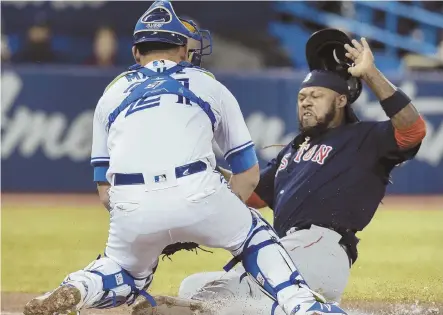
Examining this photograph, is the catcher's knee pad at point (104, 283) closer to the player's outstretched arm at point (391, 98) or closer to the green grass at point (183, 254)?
the player's outstretched arm at point (391, 98)

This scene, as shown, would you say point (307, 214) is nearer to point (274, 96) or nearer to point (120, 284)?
point (120, 284)

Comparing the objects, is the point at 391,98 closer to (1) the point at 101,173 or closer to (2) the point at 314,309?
(2) the point at 314,309

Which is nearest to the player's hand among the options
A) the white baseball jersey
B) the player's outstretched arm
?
the player's outstretched arm

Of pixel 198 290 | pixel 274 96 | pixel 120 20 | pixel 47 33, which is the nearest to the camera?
pixel 198 290

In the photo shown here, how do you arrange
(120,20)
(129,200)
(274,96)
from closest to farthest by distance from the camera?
1. (129,200)
2. (274,96)
3. (120,20)

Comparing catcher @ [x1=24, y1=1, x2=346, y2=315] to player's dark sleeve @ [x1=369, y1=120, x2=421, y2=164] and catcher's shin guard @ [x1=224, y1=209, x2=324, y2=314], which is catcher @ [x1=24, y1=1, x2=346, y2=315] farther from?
player's dark sleeve @ [x1=369, y1=120, x2=421, y2=164]

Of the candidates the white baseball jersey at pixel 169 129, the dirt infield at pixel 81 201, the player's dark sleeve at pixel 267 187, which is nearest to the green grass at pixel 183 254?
the dirt infield at pixel 81 201

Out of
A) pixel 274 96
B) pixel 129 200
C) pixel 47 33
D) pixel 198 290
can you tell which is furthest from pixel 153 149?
pixel 47 33
